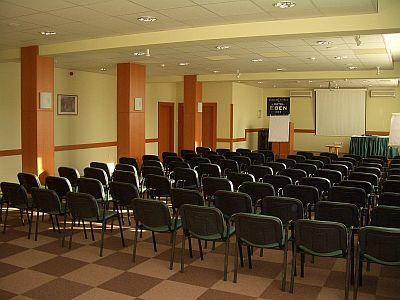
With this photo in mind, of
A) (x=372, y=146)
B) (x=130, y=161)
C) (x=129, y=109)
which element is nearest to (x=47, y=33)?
(x=130, y=161)

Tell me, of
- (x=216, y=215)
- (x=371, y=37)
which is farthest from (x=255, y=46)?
(x=216, y=215)

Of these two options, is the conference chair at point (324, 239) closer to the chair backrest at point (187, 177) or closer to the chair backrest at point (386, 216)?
the chair backrest at point (386, 216)

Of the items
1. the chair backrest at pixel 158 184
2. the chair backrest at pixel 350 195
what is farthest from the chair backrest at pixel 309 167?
the chair backrest at pixel 158 184

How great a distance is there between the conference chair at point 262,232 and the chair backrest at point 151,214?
943mm

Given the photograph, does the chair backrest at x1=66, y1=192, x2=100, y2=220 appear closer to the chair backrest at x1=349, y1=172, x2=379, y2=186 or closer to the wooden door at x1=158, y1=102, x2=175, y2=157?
the chair backrest at x1=349, y1=172, x2=379, y2=186

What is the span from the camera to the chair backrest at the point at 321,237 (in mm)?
4242

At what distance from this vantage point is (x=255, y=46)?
366 inches

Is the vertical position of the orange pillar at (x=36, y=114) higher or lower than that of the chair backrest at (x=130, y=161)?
higher

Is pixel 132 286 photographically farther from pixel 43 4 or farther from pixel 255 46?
pixel 255 46

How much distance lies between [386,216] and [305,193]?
1625 millimetres

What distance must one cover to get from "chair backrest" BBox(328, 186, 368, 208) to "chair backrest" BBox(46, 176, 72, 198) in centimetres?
415

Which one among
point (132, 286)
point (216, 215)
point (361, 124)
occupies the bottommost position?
point (132, 286)

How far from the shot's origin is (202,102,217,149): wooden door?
18.3m

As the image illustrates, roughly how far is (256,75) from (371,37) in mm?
7207
